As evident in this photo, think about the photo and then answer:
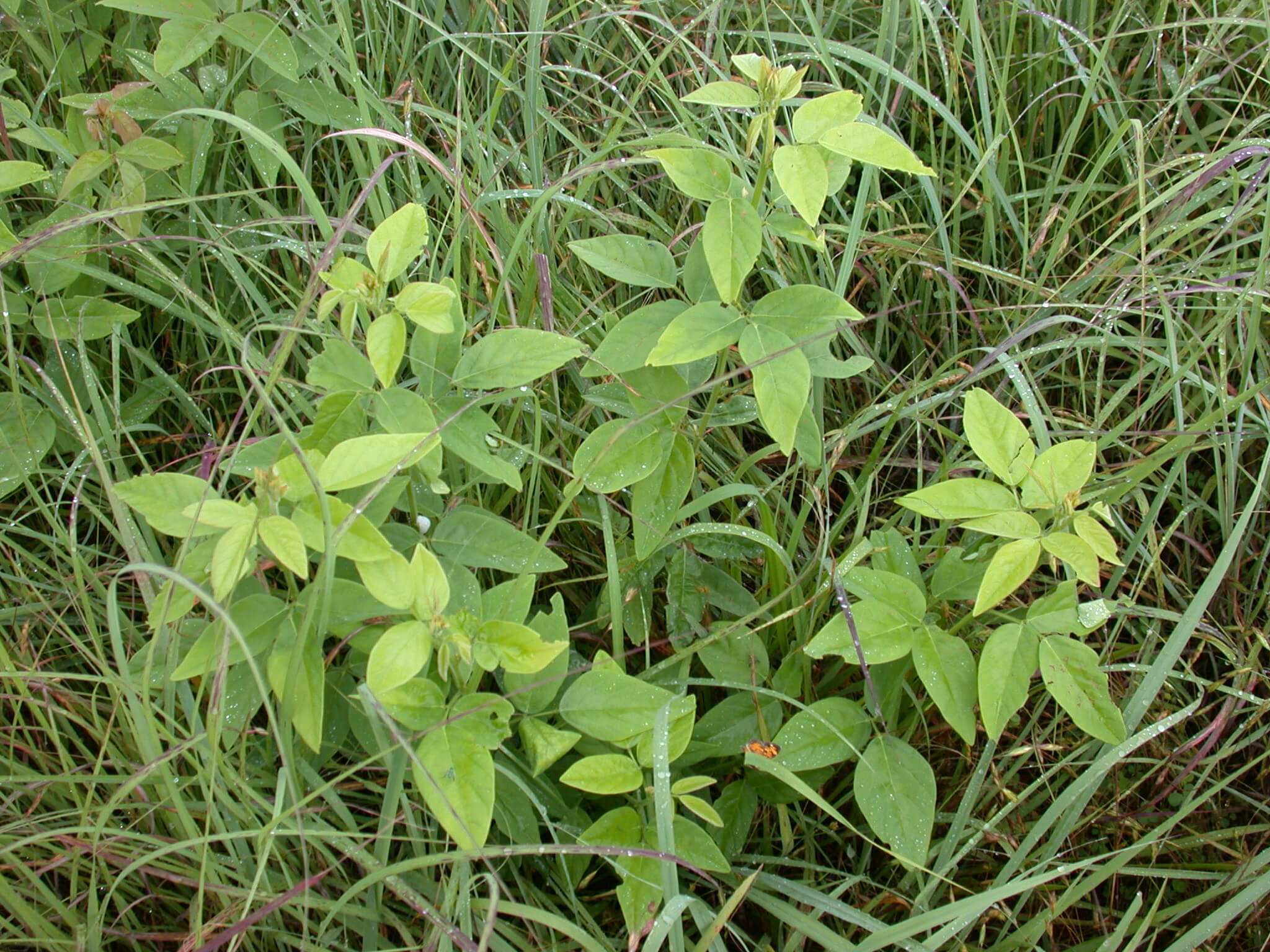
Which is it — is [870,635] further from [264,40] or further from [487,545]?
[264,40]

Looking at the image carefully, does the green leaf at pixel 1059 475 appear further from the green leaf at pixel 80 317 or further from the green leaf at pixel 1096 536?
the green leaf at pixel 80 317

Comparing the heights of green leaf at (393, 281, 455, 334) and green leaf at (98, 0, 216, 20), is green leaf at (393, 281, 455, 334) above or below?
below

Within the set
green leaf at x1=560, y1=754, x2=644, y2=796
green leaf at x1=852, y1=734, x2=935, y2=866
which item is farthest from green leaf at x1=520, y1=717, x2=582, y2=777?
green leaf at x1=852, y1=734, x2=935, y2=866

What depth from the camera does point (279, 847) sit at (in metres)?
1.41

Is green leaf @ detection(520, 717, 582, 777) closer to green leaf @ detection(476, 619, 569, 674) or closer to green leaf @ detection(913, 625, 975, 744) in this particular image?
Answer: green leaf @ detection(476, 619, 569, 674)

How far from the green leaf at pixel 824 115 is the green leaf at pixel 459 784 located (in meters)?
0.88

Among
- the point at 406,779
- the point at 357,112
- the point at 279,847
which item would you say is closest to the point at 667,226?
the point at 357,112

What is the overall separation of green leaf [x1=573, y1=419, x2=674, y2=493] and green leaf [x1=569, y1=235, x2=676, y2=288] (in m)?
0.21

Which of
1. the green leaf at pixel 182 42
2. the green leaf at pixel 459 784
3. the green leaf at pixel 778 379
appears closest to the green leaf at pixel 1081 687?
the green leaf at pixel 778 379

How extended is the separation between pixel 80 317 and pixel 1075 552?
164 centimetres

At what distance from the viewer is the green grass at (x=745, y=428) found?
4.61 ft

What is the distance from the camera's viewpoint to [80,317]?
5.73ft

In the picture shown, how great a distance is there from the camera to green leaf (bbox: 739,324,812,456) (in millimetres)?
1309

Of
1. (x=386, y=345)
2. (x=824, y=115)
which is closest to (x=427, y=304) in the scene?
(x=386, y=345)
